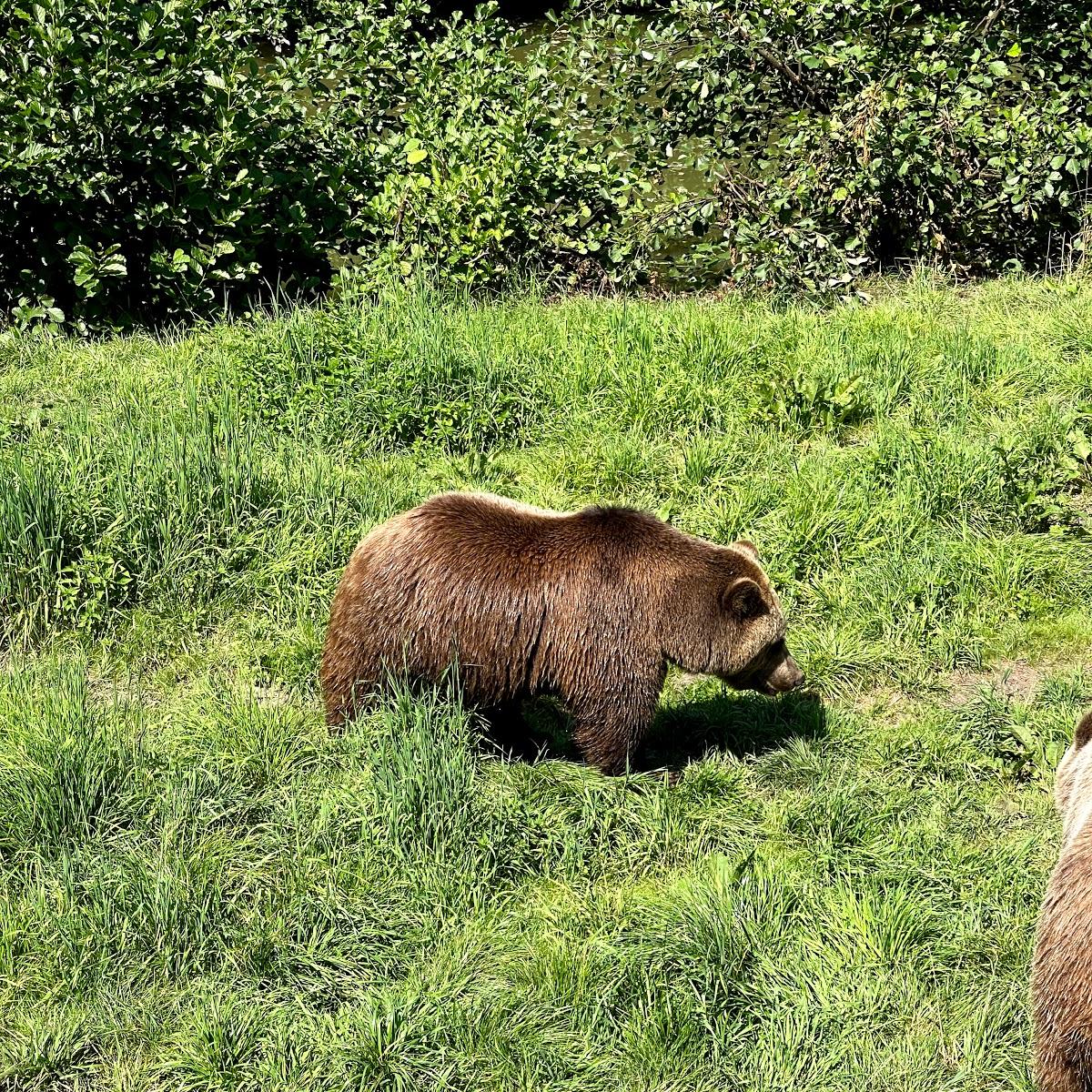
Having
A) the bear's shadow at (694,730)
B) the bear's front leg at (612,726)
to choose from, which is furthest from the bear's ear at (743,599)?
the bear's shadow at (694,730)

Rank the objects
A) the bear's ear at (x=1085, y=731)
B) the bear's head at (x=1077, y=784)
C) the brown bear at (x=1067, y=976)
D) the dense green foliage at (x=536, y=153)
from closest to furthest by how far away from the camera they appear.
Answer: the brown bear at (x=1067, y=976) → the bear's head at (x=1077, y=784) → the bear's ear at (x=1085, y=731) → the dense green foliage at (x=536, y=153)

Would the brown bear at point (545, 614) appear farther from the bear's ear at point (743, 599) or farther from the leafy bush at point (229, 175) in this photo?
the leafy bush at point (229, 175)

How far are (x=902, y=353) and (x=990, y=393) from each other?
0.50 metres

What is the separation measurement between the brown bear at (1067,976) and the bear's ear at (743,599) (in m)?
1.61

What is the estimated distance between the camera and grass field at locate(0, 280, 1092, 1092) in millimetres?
3834

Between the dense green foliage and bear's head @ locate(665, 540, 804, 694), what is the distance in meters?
3.76

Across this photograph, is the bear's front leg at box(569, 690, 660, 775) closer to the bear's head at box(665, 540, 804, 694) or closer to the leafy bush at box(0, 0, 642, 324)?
the bear's head at box(665, 540, 804, 694)

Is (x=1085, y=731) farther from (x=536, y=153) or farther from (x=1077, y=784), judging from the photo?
(x=536, y=153)

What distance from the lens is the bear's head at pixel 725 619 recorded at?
4745 mm

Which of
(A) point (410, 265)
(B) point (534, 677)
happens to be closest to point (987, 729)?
(B) point (534, 677)

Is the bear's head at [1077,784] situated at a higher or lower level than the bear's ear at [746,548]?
lower

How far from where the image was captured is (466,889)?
4.26 meters

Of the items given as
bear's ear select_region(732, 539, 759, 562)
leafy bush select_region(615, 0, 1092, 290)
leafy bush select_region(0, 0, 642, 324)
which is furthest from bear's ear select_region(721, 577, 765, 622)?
leafy bush select_region(615, 0, 1092, 290)

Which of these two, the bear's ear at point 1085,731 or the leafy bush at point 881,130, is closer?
the bear's ear at point 1085,731
